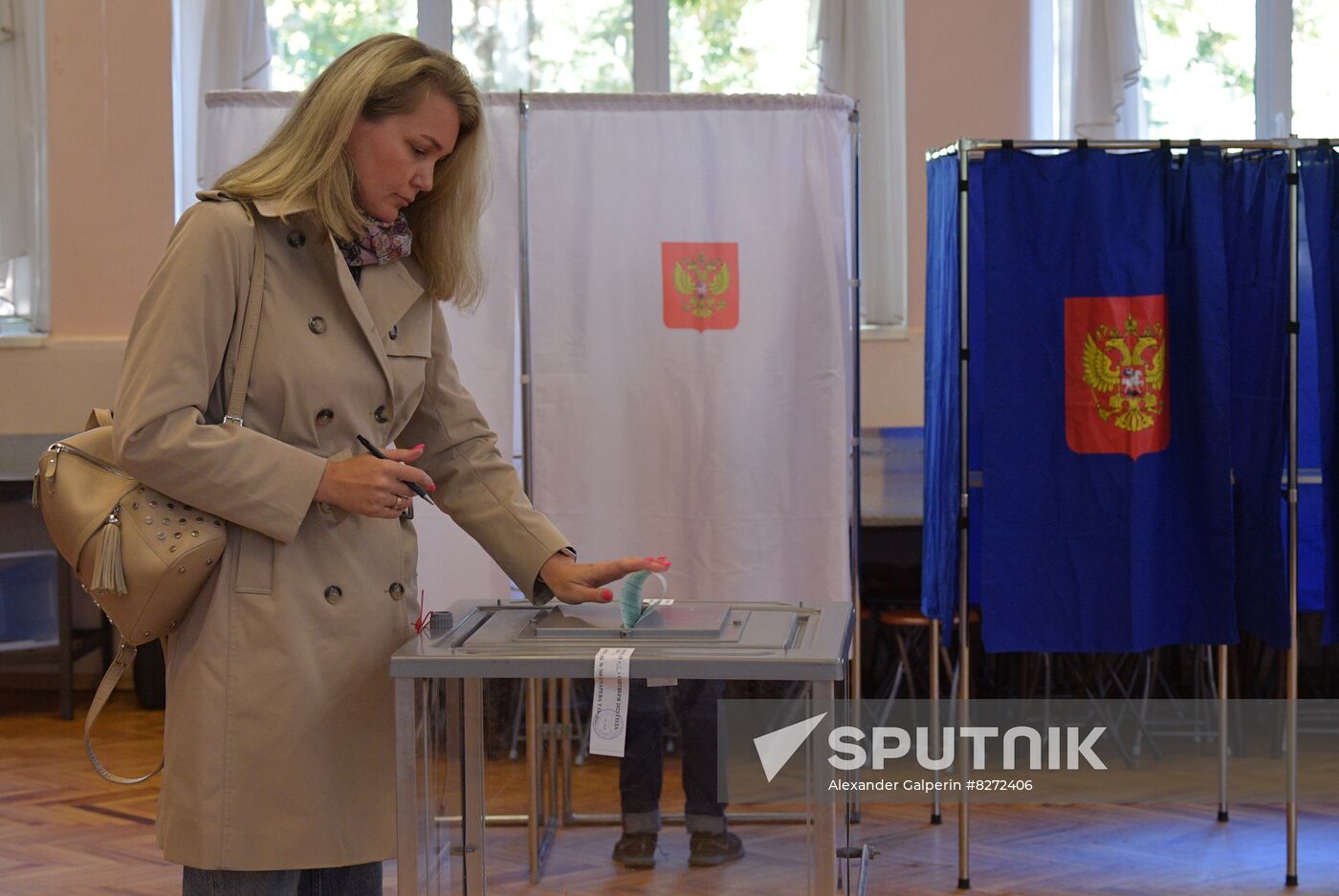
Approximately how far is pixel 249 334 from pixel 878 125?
4.23 metres

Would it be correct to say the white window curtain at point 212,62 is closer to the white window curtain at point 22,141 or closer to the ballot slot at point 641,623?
the white window curtain at point 22,141

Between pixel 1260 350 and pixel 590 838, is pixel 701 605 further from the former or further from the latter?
pixel 1260 350

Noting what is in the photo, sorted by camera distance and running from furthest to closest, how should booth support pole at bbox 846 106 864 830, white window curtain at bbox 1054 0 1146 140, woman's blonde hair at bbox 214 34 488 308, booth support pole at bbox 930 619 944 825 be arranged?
1. white window curtain at bbox 1054 0 1146 140
2. booth support pole at bbox 930 619 944 825
3. booth support pole at bbox 846 106 864 830
4. woman's blonde hair at bbox 214 34 488 308

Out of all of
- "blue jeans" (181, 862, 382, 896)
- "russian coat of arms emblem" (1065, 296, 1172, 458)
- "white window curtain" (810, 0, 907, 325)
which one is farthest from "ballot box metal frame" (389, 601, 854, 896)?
"white window curtain" (810, 0, 907, 325)

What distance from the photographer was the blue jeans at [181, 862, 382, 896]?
1656mm

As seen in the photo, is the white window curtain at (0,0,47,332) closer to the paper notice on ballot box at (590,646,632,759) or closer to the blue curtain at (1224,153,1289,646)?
the blue curtain at (1224,153,1289,646)

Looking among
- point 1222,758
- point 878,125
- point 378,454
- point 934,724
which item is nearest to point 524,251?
point 934,724

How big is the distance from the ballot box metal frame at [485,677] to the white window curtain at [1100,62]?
13.7ft

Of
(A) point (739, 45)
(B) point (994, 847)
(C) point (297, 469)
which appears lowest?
(B) point (994, 847)

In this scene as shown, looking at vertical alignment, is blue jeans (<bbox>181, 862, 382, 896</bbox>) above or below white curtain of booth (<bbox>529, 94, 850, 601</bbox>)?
below

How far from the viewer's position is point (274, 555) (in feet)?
5.44

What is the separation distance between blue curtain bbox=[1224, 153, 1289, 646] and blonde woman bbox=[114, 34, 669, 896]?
7.20 ft

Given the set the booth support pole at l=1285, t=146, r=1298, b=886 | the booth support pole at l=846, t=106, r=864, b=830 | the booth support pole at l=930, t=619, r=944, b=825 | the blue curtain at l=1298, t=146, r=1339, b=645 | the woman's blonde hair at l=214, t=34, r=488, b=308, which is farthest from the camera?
the booth support pole at l=930, t=619, r=944, b=825

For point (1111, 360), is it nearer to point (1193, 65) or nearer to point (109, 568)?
point (109, 568)
